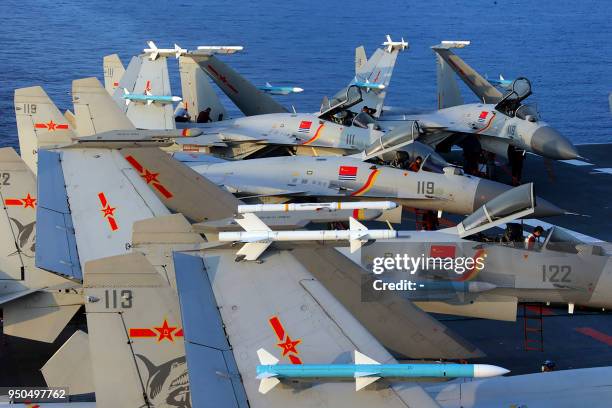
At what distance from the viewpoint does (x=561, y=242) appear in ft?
66.2

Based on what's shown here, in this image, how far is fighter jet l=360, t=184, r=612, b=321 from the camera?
2006 centimetres

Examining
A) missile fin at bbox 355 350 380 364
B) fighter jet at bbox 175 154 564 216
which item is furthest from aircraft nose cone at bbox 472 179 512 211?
missile fin at bbox 355 350 380 364

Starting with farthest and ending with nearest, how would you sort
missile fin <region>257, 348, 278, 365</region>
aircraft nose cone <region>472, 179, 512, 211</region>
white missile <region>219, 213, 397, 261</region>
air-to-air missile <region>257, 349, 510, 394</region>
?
1. aircraft nose cone <region>472, 179, 512, 211</region>
2. white missile <region>219, 213, 397, 261</region>
3. missile fin <region>257, 348, 278, 365</region>
4. air-to-air missile <region>257, 349, 510, 394</region>

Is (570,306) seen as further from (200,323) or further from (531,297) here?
(200,323)

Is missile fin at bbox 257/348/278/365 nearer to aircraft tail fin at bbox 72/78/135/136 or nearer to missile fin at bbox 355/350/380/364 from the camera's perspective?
missile fin at bbox 355/350/380/364

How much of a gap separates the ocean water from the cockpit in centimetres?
1376

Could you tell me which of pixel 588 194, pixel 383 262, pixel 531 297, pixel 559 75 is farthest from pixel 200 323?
pixel 559 75

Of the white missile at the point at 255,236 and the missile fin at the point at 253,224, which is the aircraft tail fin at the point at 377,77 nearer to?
the white missile at the point at 255,236

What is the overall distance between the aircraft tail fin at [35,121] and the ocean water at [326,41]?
1792 centimetres

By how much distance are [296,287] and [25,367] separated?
905cm

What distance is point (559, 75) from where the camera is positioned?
226 feet

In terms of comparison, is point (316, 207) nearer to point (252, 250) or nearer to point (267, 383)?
point (252, 250)

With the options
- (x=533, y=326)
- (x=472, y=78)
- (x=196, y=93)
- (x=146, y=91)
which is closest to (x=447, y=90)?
(x=472, y=78)

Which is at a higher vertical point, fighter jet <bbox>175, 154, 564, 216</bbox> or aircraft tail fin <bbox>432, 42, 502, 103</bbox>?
aircraft tail fin <bbox>432, 42, 502, 103</bbox>
